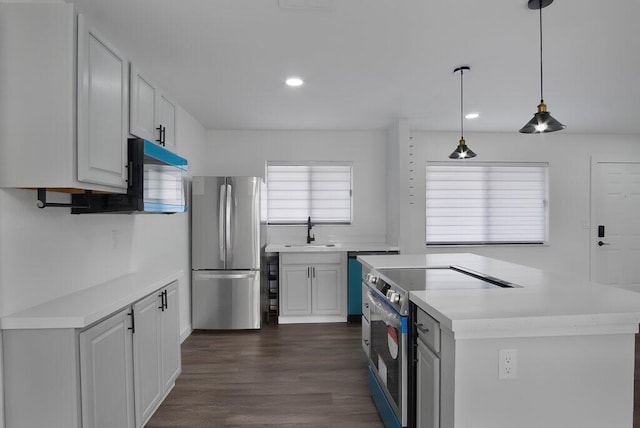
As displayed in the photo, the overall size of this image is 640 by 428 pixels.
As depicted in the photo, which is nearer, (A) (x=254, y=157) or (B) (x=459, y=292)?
(B) (x=459, y=292)

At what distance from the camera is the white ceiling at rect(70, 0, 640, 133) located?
191 cm

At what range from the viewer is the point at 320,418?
2.23 m

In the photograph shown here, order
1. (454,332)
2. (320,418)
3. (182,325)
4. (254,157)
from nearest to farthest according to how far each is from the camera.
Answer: (454,332)
(320,418)
(182,325)
(254,157)

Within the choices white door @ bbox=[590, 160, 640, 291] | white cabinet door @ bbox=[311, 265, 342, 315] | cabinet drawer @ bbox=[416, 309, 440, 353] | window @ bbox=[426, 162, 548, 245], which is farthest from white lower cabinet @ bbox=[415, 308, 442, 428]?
white door @ bbox=[590, 160, 640, 291]

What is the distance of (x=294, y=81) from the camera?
9.51 feet

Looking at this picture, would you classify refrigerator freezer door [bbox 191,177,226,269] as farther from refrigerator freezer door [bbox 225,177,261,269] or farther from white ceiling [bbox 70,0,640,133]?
white ceiling [bbox 70,0,640,133]

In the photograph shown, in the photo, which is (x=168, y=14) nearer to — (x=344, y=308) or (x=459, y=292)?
(x=459, y=292)

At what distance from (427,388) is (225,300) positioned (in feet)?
9.06

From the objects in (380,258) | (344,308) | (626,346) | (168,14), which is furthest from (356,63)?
(344,308)

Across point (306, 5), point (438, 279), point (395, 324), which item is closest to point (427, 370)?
point (395, 324)

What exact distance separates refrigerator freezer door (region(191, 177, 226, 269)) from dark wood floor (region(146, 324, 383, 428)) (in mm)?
851

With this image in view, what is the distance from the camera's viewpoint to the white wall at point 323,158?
457 cm

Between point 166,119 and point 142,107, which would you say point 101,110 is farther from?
point 166,119

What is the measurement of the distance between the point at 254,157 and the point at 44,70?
3.16 meters
